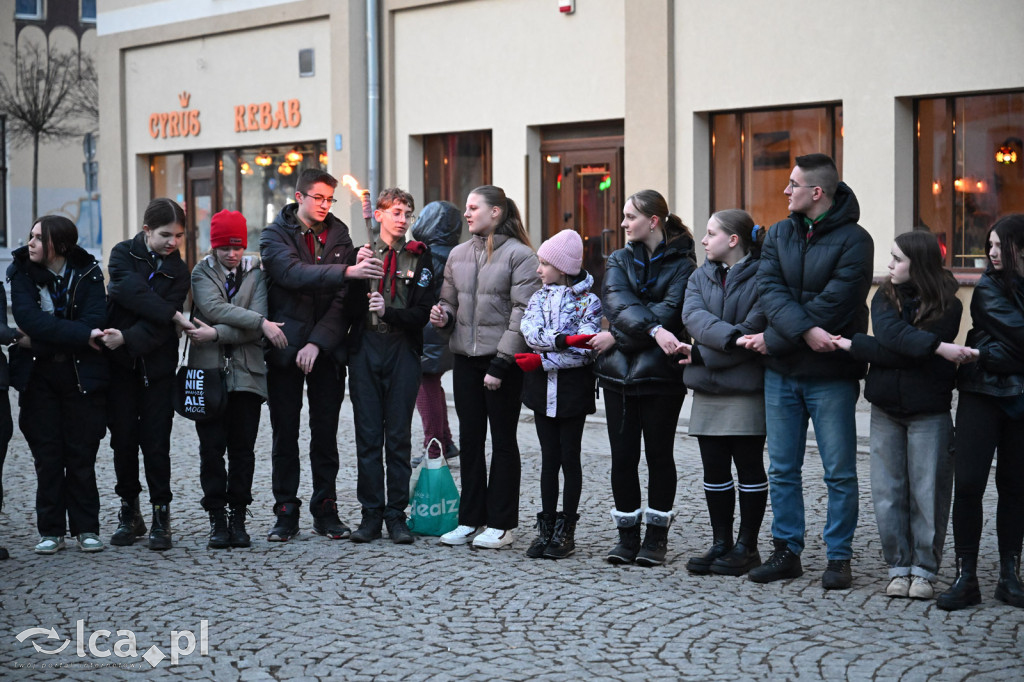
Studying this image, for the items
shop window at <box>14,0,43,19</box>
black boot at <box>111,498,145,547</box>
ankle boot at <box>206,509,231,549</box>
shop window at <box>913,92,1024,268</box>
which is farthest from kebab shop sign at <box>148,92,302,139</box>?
shop window at <box>14,0,43,19</box>

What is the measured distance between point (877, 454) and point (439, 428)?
4013mm

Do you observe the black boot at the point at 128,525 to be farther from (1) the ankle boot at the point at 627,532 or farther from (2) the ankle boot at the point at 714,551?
(2) the ankle boot at the point at 714,551

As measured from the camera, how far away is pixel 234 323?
7043 mm

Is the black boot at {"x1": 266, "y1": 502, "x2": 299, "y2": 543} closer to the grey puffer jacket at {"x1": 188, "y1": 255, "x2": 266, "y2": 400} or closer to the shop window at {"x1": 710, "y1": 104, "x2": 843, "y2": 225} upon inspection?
the grey puffer jacket at {"x1": 188, "y1": 255, "x2": 266, "y2": 400}

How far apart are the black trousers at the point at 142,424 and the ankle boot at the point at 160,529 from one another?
0.04 meters

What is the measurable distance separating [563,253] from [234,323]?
1.84 m

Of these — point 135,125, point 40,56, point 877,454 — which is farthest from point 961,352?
point 40,56

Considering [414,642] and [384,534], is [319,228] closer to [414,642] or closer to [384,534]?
[384,534]

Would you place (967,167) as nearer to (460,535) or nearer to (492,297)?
(492,297)

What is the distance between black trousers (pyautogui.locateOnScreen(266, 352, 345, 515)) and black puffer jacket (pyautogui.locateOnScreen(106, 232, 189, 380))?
63 centimetres

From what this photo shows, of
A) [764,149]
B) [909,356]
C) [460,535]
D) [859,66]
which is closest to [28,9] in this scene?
[764,149]

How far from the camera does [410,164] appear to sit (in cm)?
1933

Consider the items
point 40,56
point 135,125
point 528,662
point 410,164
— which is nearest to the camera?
point 528,662

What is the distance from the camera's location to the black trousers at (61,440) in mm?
6973
